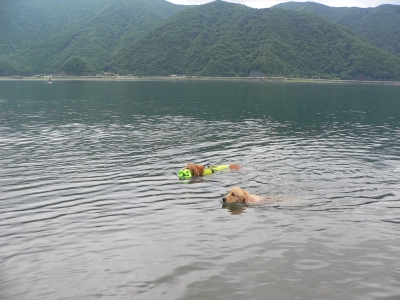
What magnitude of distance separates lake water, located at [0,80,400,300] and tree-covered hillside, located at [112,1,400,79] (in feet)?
442

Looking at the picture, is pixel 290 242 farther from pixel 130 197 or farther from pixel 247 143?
pixel 247 143

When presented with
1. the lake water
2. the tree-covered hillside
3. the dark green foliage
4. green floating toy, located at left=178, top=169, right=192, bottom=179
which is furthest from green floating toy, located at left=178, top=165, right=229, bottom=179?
the dark green foliage

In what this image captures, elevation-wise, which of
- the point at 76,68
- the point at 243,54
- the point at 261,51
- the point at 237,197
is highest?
the point at 261,51

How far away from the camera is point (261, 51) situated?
162875mm

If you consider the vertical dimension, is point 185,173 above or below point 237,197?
above

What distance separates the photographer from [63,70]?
16888cm

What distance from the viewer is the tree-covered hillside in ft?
516

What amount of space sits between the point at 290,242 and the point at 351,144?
17.4 metres

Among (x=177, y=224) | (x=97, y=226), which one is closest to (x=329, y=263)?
(x=177, y=224)

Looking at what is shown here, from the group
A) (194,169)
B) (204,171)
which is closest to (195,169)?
(194,169)

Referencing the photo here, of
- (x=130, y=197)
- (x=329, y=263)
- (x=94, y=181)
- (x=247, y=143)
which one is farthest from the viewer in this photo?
(x=247, y=143)

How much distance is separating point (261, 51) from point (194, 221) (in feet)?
521

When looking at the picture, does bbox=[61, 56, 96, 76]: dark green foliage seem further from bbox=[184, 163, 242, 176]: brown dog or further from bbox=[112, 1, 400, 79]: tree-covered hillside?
bbox=[184, 163, 242, 176]: brown dog

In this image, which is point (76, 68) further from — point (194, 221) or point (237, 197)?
point (194, 221)
